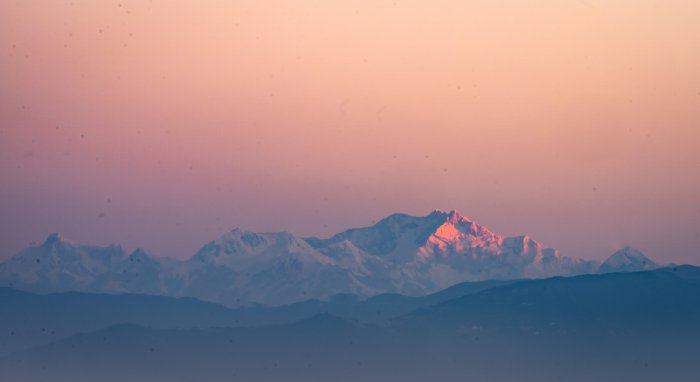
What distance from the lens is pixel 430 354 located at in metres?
194

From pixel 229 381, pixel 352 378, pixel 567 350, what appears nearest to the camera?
pixel 229 381

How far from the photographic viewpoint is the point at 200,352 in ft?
638

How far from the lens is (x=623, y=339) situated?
655 feet

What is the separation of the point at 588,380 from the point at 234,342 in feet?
183

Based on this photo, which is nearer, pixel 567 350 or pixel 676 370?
pixel 676 370

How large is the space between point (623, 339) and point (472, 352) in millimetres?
25286

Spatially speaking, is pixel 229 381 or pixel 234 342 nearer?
pixel 229 381

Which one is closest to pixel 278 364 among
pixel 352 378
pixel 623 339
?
pixel 352 378

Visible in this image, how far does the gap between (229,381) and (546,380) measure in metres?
46.9

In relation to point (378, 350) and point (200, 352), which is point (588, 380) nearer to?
point (378, 350)

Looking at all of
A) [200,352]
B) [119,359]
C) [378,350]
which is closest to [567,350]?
[378,350]

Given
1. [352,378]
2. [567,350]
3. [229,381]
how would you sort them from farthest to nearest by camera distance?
[567,350] → [352,378] → [229,381]

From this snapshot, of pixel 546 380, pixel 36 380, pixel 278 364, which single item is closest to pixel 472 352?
pixel 546 380

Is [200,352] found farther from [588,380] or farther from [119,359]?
[588,380]
